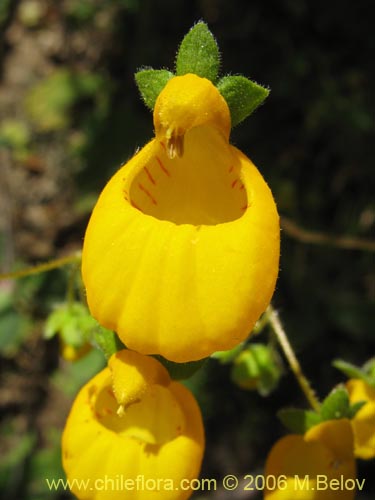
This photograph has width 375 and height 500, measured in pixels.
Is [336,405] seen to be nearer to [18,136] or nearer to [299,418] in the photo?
[299,418]

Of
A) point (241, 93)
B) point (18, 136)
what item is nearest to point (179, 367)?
point (241, 93)

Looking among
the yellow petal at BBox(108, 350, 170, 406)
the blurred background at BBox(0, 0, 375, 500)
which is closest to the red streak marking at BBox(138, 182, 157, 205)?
the yellow petal at BBox(108, 350, 170, 406)

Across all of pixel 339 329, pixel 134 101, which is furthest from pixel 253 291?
pixel 134 101

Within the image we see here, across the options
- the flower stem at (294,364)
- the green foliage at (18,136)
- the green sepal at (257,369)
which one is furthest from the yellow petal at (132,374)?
the green foliage at (18,136)

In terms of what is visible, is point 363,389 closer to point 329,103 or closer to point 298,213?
point 298,213

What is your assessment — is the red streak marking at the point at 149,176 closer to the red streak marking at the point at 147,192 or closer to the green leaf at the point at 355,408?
the red streak marking at the point at 147,192

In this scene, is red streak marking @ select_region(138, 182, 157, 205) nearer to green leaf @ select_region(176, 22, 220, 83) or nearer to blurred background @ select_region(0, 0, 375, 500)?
green leaf @ select_region(176, 22, 220, 83)
